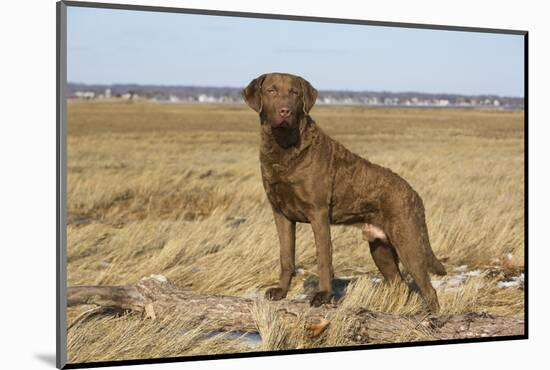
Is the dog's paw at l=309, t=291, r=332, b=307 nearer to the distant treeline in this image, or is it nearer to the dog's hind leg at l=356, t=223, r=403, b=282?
the dog's hind leg at l=356, t=223, r=403, b=282

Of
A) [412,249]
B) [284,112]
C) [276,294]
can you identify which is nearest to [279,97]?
[284,112]

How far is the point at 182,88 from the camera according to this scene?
10.1 m

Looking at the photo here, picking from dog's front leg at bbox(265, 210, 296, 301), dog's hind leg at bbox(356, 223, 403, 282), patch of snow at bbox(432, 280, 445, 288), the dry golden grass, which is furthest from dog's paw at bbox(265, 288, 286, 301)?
patch of snow at bbox(432, 280, 445, 288)

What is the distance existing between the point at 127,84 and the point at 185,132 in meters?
4.32

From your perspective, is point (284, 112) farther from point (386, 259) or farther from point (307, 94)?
point (386, 259)

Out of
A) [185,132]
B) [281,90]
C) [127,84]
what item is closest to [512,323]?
[281,90]

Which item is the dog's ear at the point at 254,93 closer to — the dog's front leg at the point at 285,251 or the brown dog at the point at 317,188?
the brown dog at the point at 317,188

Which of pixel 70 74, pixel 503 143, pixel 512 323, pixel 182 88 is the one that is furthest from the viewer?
pixel 182 88

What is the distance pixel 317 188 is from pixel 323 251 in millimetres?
369

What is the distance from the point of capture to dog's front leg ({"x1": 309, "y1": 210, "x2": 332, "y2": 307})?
5.98 m

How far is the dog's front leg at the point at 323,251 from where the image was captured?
5.98 m

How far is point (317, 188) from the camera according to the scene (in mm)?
6023

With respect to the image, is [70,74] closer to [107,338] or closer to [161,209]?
[107,338]

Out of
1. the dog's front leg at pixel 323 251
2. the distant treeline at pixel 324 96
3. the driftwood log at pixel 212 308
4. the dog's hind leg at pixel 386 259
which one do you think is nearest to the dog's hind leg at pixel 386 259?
the dog's hind leg at pixel 386 259
